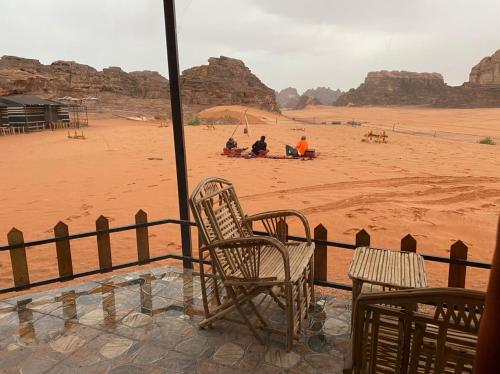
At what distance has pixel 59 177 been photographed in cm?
1066

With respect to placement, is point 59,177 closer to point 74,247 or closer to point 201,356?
point 74,247

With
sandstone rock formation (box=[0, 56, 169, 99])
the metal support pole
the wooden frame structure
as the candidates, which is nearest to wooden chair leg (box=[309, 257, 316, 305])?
the metal support pole

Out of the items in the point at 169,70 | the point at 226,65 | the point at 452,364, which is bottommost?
the point at 452,364

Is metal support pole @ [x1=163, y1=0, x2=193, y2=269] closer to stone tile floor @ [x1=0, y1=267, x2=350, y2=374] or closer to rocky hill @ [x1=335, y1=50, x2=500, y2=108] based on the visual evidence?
stone tile floor @ [x1=0, y1=267, x2=350, y2=374]

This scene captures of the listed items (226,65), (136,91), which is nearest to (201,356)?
(136,91)

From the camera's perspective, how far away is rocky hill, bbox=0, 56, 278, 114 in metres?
54.8

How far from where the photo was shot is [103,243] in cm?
373

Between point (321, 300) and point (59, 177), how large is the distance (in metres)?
9.53

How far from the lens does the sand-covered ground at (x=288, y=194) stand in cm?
556

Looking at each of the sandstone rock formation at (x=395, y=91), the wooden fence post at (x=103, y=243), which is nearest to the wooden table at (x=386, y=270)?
the wooden fence post at (x=103, y=243)

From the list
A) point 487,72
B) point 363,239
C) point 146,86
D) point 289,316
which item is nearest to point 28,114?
point 363,239

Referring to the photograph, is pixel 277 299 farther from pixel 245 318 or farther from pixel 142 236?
pixel 142 236

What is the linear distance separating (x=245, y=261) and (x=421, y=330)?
1485 millimetres

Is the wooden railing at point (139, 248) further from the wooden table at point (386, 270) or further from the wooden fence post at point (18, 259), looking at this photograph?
the wooden table at point (386, 270)
